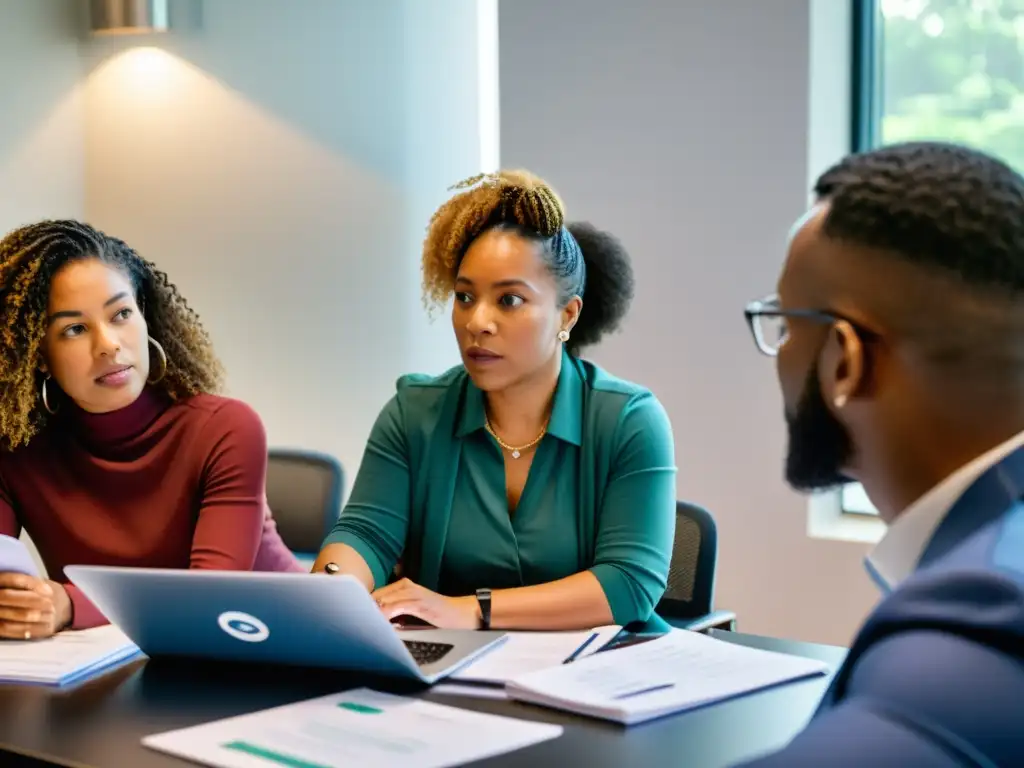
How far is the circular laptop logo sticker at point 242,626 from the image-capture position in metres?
1.72

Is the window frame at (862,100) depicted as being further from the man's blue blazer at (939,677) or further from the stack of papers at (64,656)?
the man's blue blazer at (939,677)

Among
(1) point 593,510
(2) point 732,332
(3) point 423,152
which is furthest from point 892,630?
(3) point 423,152

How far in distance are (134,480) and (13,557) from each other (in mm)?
378

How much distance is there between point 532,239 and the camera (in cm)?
237

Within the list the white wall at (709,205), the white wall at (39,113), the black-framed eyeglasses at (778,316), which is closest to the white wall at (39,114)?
the white wall at (39,113)

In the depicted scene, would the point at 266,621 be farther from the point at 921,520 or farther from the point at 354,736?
the point at 921,520

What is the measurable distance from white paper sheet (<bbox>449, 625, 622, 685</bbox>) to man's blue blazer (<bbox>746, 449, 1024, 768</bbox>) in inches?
33.1

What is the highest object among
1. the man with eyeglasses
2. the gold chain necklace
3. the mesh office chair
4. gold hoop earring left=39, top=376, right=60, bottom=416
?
the man with eyeglasses

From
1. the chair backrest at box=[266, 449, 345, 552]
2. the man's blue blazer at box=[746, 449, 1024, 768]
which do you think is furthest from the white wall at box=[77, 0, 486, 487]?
the man's blue blazer at box=[746, 449, 1024, 768]

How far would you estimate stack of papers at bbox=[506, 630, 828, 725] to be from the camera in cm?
158

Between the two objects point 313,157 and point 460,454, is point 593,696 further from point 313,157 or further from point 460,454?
point 313,157

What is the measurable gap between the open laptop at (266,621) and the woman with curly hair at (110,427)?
457 mm

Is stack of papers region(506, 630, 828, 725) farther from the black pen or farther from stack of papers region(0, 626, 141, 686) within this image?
stack of papers region(0, 626, 141, 686)

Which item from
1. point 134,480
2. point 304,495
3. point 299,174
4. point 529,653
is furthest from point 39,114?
point 529,653
